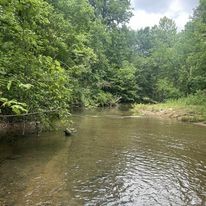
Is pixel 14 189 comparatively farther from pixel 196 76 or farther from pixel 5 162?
pixel 196 76

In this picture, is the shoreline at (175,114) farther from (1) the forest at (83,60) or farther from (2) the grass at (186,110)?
(1) the forest at (83,60)

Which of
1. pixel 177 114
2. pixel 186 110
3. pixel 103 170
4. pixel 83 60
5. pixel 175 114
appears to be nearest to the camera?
pixel 103 170

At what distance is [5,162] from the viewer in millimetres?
11469

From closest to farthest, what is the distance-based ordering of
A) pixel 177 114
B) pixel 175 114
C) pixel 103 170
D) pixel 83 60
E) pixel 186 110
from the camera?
1. pixel 103 170
2. pixel 177 114
3. pixel 175 114
4. pixel 186 110
5. pixel 83 60

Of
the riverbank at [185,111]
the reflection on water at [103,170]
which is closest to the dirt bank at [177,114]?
the riverbank at [185,111]

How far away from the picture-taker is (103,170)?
1097 centimetres

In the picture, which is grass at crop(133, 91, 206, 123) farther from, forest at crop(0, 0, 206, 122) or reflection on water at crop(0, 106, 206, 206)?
reflection on water at crop(0, 106, 206, 206)

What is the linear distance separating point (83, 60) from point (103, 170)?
65.2ft

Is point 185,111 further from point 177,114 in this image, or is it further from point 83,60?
point 83,60

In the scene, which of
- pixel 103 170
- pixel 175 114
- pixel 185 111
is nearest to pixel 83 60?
pixel 175 114

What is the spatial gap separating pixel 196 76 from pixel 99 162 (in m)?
23.0

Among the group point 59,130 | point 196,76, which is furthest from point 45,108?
point 196,76

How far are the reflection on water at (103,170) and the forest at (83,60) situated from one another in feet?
6.20

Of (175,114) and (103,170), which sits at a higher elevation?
(175,114)
